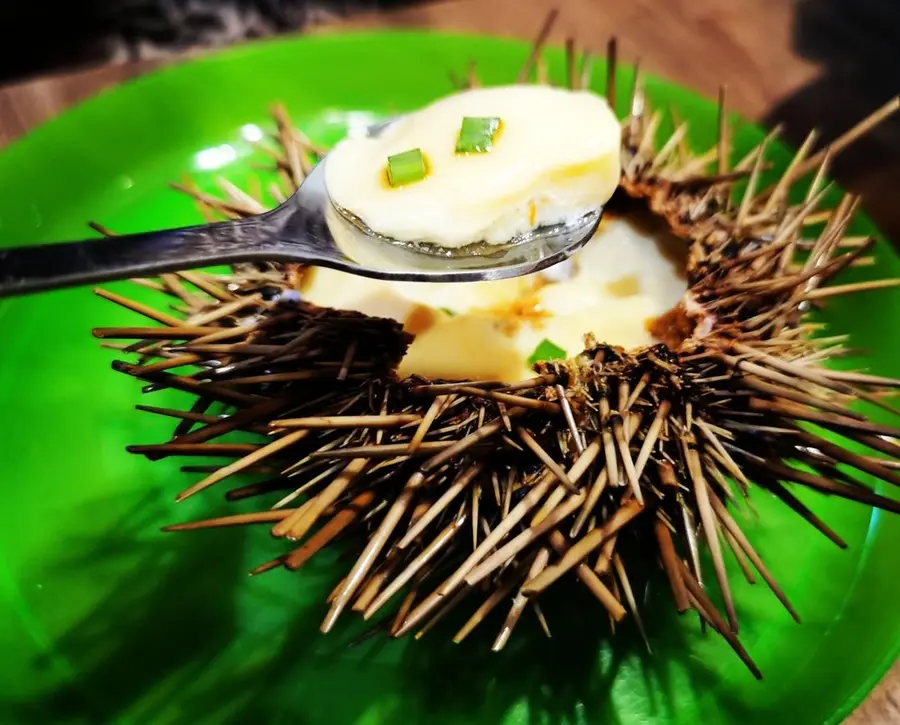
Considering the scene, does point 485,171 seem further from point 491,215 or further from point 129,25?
point 129,25

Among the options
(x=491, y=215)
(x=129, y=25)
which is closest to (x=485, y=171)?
(x=491, y=215)

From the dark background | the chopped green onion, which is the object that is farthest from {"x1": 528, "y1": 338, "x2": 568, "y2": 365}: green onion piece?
the dark background

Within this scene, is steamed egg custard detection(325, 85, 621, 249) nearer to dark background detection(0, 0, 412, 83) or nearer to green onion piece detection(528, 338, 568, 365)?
green onion piece detection(528, 338, 568, 365)

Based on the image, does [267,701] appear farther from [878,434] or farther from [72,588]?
[878,434]

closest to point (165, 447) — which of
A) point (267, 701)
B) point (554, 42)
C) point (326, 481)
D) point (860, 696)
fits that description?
point (326, 481)

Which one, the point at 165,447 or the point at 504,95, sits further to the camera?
the point at 504,95

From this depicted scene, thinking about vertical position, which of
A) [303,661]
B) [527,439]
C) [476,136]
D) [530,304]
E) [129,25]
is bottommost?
[303,661]

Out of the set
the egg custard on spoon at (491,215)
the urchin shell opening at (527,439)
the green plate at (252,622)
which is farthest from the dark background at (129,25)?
the urchin shell opening at (527,439)

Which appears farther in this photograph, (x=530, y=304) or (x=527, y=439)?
(x=530, y=304)
